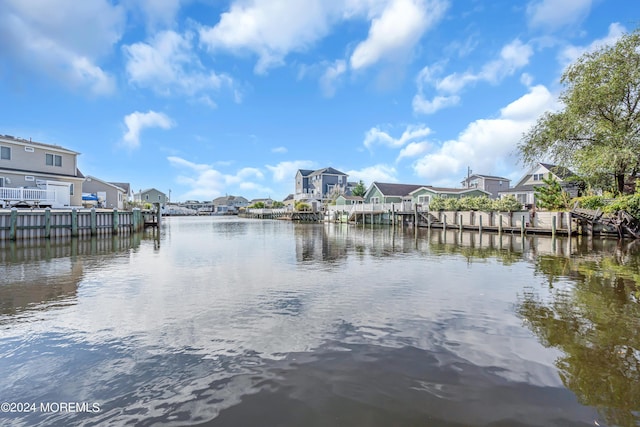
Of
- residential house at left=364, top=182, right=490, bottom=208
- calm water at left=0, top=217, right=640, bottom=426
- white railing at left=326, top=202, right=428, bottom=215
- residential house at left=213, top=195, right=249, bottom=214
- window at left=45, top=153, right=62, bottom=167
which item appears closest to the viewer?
calm water at left=0, top=217, right=640, bottom=426

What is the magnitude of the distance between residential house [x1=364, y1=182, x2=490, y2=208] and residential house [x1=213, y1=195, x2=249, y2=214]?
83939 mm

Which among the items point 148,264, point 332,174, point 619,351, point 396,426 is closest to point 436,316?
point 619,351

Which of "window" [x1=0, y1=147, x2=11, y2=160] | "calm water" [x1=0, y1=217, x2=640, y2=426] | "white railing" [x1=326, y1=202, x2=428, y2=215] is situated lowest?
"calm water" [x1=0, y1=217, x2=640, y2=426]

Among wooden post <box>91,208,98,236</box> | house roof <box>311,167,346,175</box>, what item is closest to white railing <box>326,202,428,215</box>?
house roof <box>311,167,346,175</box>

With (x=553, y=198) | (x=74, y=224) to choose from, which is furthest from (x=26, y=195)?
(x=553, y=198)

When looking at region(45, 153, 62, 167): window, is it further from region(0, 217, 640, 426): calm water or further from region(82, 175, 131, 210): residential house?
region(0, 217, 640, 426): calm water

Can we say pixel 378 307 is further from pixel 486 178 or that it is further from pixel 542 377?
pixel 486 178

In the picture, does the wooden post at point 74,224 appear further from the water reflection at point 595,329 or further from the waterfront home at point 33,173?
the water reflection at point 595,329

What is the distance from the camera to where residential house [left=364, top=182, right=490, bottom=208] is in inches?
1941

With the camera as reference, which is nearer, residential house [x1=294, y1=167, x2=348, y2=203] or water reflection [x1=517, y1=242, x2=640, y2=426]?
water reflection [x1=517, y1=242, x2=640, y2=426]

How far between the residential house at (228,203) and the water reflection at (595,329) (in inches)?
5056

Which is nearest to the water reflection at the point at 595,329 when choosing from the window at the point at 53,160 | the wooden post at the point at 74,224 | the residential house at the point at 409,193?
the wooden post at the point at 74,224

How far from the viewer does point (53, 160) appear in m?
31.3

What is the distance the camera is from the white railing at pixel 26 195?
2456cm
